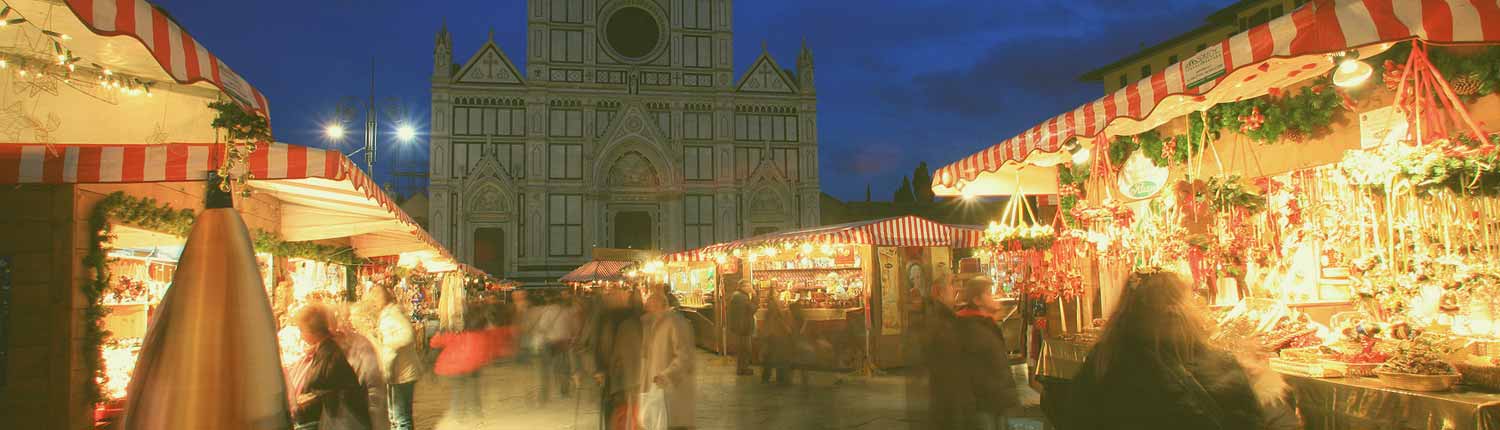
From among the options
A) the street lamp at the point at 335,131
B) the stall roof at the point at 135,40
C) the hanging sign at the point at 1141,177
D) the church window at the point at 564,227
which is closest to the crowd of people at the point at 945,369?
the stall roof at the point at 135,40

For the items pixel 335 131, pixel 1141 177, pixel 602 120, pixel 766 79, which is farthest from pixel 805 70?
pixel 1141 177

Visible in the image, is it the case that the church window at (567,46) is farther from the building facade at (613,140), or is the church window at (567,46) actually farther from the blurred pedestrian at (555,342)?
the blurred pedestrian at (555,342)

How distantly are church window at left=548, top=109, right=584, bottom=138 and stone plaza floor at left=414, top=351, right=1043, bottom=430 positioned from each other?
80.2 ft

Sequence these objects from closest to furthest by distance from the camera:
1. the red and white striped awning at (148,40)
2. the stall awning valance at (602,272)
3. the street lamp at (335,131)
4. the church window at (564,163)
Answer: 1. the red and white striped awning at (148,40)
2. the street lamp at (335,131)
3. the stall awning valance at (602,272)
4. the church window at (564,163)

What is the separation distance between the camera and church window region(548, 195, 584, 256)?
36500mm

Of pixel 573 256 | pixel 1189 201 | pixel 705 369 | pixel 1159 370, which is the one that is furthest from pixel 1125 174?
pixel 573 256

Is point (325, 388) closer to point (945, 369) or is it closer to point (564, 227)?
point (945, 369)

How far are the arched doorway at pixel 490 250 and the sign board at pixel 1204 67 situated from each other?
34.1 meters

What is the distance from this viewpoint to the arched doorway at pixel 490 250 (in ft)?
118

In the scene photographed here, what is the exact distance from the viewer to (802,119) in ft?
130

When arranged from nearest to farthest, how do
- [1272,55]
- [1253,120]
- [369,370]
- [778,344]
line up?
[1272,55], [369,370], [1253,120], [778,344]

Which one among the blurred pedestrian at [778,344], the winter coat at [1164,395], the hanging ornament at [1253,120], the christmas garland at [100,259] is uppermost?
the hanging ornament at [1253,120]

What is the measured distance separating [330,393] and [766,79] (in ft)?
117

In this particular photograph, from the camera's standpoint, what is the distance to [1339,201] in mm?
5027
